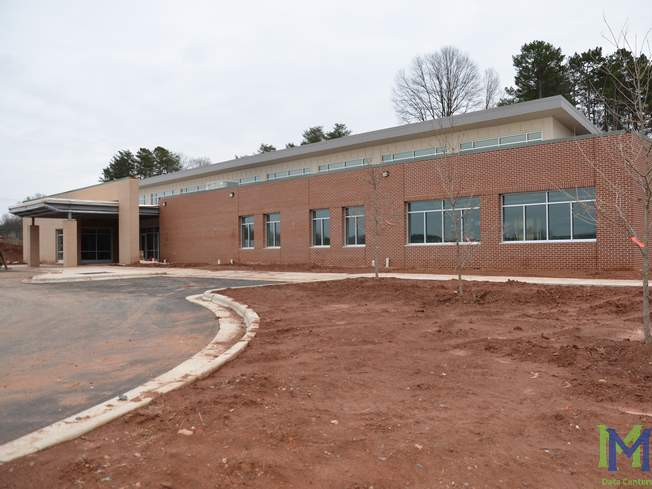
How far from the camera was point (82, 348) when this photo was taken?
7.70 meters

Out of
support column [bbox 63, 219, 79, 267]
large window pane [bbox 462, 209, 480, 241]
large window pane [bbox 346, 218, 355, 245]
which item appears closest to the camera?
large window pane [bbox 462, 209, 480, 241]

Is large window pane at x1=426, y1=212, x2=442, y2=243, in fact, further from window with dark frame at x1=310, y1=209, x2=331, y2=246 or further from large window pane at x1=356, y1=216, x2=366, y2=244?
window with dark frame at x1=310, y1=209, x2=331, y2=246

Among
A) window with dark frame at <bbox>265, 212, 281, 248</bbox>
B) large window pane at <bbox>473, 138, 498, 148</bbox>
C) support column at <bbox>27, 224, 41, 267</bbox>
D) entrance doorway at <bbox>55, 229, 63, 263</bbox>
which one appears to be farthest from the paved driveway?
entrance doorway at <bbox>55, 229, 63, 263</bbox>

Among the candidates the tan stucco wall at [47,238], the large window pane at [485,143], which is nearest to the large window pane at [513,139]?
the large window pane at [485,143]

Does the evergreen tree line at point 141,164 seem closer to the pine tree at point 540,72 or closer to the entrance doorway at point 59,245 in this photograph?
the entrance doorway at point 59,245

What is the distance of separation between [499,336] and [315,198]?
21.9 m

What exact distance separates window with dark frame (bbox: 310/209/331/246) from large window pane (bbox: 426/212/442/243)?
21.1ft

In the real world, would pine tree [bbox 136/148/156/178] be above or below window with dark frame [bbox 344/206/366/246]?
above

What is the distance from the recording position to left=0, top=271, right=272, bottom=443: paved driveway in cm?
497

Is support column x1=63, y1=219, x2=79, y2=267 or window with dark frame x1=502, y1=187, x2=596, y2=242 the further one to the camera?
support column x1=63, y1=219, x2=79, y2=267

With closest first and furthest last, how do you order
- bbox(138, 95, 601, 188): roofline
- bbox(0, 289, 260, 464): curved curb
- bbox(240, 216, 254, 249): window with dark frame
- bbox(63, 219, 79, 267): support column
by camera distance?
bbox(0, 289, 260, 464): curved curb
bbox(138, 95, 601, 188): roofline
bbox(240, 216, 254, 249): window with dark frame
bbox(63, 219, 79, 267): support column

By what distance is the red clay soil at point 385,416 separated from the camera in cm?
325

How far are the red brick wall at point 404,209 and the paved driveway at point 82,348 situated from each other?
797 cm

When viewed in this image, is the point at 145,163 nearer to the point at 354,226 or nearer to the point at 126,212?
the point at 126,212
